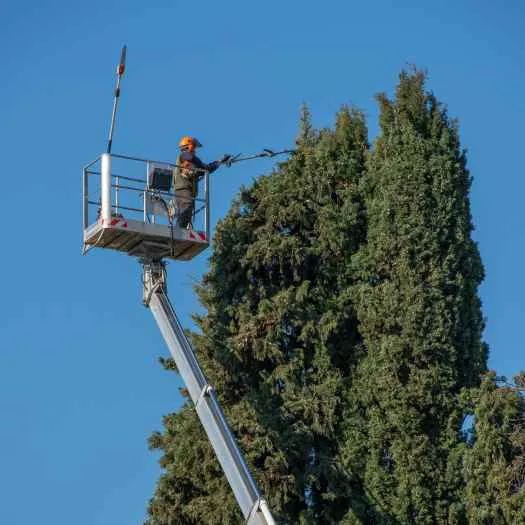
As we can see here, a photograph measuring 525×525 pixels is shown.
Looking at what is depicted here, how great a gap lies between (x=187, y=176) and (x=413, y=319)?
182 inches

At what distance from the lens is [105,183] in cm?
2628

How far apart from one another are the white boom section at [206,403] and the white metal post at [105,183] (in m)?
1.27

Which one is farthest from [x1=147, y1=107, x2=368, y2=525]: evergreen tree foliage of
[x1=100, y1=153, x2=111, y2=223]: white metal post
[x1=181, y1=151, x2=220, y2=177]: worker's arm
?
[x1=100, y1=153, x2=111, y2=223]: white metal post

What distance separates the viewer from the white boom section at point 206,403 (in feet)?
78.1

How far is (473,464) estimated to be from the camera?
26.8 meters

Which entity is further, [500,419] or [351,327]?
[351,327]

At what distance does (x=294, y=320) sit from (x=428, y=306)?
7.77ft

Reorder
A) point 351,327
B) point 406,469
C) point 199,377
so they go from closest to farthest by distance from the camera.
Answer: point 199,377 < point 406,469 < point 351,327

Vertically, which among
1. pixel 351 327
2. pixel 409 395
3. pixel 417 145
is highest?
pixel 417 145

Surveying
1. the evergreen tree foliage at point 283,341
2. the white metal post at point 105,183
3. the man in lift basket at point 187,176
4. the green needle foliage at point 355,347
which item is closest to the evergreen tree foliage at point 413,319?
the green needle foliage at point 355,347

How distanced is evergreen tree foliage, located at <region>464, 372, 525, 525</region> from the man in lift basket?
18.6 feet

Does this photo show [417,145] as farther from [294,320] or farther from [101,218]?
[101,218]

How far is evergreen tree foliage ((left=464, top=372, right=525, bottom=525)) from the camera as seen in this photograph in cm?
2609

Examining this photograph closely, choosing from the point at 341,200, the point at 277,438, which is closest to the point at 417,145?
the point at 341,200
